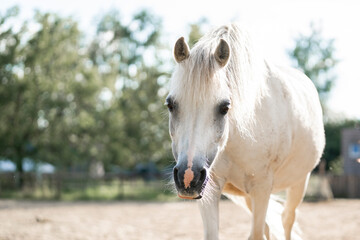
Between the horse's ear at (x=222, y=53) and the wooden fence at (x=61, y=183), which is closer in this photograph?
the horse's ear at (x=222, y=53)

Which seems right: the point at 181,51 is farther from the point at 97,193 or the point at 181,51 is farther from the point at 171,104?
the point at 97,193

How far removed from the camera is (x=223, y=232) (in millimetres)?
8695

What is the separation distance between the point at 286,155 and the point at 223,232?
5096 mm

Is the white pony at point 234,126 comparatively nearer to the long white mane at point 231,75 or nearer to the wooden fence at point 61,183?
the long white mane at point 231,75

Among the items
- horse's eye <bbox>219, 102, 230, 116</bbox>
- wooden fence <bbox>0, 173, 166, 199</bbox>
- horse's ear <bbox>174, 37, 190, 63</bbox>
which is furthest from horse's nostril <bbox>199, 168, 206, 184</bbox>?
wooden fence <bbox>0, 173, 166, 199</bbox>

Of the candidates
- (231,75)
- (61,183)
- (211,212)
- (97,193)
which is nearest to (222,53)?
(231,75)

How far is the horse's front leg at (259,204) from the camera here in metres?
3.63

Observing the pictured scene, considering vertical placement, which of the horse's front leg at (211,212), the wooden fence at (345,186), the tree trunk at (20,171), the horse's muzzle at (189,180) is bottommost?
the wooden fence at (345,186)

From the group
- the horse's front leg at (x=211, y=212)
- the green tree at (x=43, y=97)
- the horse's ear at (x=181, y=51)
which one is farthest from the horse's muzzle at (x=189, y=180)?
the green tree at (x=43, y=97)

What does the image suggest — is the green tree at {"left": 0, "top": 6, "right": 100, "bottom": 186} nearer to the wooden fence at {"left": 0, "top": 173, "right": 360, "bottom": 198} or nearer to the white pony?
the wooden fence at {"left": 0, "top": 173, "right": 360, "bottom": 198}

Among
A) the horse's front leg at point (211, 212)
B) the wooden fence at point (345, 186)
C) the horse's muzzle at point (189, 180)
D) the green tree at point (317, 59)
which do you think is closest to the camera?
the horse's muzzle at point (189, 180)

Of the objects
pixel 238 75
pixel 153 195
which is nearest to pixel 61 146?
pixel 153 195

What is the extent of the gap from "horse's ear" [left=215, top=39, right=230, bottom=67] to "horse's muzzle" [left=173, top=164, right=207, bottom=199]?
768mm

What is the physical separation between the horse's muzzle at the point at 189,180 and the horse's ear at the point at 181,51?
817 millimetres
